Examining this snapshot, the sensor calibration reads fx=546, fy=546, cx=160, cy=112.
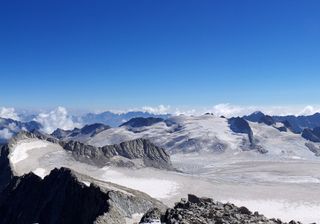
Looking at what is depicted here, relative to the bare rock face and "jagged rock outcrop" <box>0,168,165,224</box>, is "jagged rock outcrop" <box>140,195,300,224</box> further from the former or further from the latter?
the bare rock face

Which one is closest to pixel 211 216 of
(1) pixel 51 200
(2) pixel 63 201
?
(2) pixel 63 201

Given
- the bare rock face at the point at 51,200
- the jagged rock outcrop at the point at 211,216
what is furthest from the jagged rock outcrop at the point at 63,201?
the jagged rock outcrop at the point at 211,216

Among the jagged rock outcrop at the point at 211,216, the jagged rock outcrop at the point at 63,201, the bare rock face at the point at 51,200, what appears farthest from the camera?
the bare rock face at the point at 51,200

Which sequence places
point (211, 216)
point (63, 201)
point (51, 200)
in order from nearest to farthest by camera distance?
1. point (211, 216)
2. point (63, 201)
3. point (51, 200)

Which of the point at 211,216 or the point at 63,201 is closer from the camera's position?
the point at 211,216

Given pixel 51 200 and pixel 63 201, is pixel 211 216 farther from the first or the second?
pixel 51 200

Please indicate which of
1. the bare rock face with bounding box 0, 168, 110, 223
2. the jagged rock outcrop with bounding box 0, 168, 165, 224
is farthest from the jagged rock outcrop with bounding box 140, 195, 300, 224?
the bare rock face with bounding box 0, 168, 110, 223

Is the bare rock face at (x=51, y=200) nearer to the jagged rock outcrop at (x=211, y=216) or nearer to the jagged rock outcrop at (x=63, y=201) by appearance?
the jagged rock outcrop at (x=63, y=201)

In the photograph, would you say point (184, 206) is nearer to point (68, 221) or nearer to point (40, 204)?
point (68, 221)

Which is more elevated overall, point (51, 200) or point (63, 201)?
point (63, 201)
